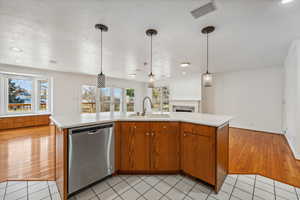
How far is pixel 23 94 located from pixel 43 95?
0.60 metres

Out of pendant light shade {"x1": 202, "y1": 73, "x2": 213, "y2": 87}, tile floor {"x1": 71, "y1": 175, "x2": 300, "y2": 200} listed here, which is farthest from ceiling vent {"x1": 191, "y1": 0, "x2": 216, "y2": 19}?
tile floor {"x1": 71, "y1": 175, "x2": 300, "y2": 200}

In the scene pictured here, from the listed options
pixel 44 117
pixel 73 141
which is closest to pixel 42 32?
pixel 73 141

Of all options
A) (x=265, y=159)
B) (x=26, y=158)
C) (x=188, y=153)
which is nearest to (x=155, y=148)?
(x=188, y=153)

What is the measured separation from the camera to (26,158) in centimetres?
247

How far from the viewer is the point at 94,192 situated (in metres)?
1.61

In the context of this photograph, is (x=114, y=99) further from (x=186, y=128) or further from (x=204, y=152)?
(x=204, y=152)

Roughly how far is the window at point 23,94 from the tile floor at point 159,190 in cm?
443

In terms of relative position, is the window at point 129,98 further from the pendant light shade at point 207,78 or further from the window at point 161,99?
the pendant light shade at point 207,78

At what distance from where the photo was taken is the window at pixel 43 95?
5.27 meters

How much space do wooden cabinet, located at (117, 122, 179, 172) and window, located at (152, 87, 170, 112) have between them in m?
5.71

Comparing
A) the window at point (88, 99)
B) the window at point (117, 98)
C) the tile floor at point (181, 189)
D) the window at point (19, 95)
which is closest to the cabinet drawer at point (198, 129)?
the tile floor at point (181, 189)

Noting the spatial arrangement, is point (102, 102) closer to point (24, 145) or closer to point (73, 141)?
point (24, 145)

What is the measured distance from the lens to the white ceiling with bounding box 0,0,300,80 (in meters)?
1.53

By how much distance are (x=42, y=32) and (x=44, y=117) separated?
13.8 ft
